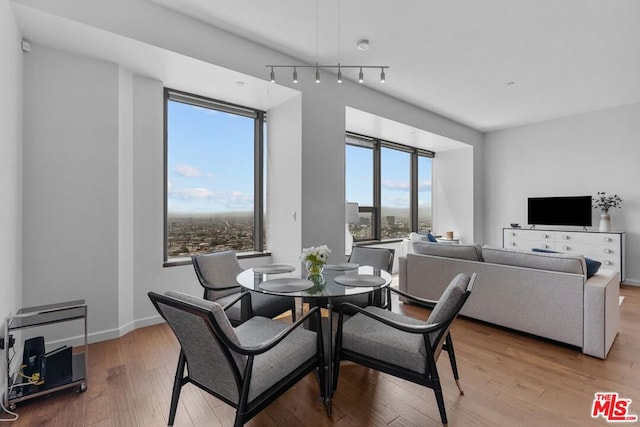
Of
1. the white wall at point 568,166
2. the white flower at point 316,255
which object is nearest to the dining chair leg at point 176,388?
the white flower at point 316,255

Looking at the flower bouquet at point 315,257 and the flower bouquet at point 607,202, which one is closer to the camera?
the flower bouquet at point 315,257

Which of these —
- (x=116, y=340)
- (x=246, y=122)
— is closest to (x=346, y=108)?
(x=246, y=122)

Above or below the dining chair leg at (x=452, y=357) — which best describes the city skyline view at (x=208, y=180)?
above

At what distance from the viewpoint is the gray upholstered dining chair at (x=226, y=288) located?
101 inches

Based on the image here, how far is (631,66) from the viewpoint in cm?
361

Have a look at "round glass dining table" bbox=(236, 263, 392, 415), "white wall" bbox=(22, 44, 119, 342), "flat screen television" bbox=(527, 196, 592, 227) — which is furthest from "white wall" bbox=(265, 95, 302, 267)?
"flat screen television" bbox=(527, 196, 592, 227)

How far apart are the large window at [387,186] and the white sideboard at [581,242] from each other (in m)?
1.84

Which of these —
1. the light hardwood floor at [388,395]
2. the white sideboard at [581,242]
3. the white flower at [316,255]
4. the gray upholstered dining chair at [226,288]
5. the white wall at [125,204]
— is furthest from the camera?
the white sideboard at [581,242]

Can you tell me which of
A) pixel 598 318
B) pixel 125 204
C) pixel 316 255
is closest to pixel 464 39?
pixel 316 255

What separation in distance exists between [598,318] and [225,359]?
2.90 metres

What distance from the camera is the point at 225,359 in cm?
139

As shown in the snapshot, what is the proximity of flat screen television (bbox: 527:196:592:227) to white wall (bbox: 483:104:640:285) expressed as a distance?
258mm

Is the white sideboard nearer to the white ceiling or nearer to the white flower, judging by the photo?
the white ceiling

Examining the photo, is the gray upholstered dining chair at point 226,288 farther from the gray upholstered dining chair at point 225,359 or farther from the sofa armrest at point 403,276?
the sofa armrest at point 403,276
